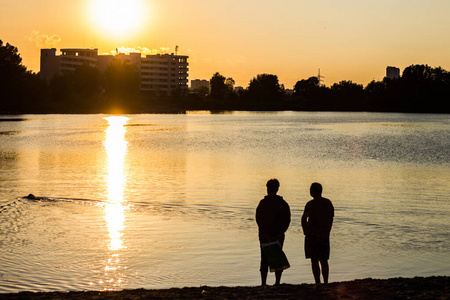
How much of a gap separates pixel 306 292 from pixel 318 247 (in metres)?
1.21

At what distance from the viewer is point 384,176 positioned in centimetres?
3403

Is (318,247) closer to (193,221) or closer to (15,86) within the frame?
(193,221)

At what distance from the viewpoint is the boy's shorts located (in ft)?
37.0

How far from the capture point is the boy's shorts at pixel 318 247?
11.3 m

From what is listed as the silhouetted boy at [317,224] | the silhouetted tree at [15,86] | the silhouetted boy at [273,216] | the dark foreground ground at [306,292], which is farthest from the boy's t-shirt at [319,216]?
the silhouetted tree at [15,86]

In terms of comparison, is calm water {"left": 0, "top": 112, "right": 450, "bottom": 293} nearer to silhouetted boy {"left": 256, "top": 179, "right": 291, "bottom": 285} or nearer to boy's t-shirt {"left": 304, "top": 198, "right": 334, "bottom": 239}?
boy's t-shirt {"left": 304, "top": 198, "right": 334, "bottom": 239}

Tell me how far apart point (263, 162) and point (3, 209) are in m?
22.9

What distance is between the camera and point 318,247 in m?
11.3

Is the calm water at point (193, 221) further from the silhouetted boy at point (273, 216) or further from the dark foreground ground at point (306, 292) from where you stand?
the silhouetted boy at point (273, 216)

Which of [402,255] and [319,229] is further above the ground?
[319,229]

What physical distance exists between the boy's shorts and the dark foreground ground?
650 millimetres

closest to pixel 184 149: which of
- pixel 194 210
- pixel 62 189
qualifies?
pixel 62 189

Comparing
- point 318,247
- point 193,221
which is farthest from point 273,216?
point 193,221

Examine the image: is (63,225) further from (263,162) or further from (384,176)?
(263,162)
